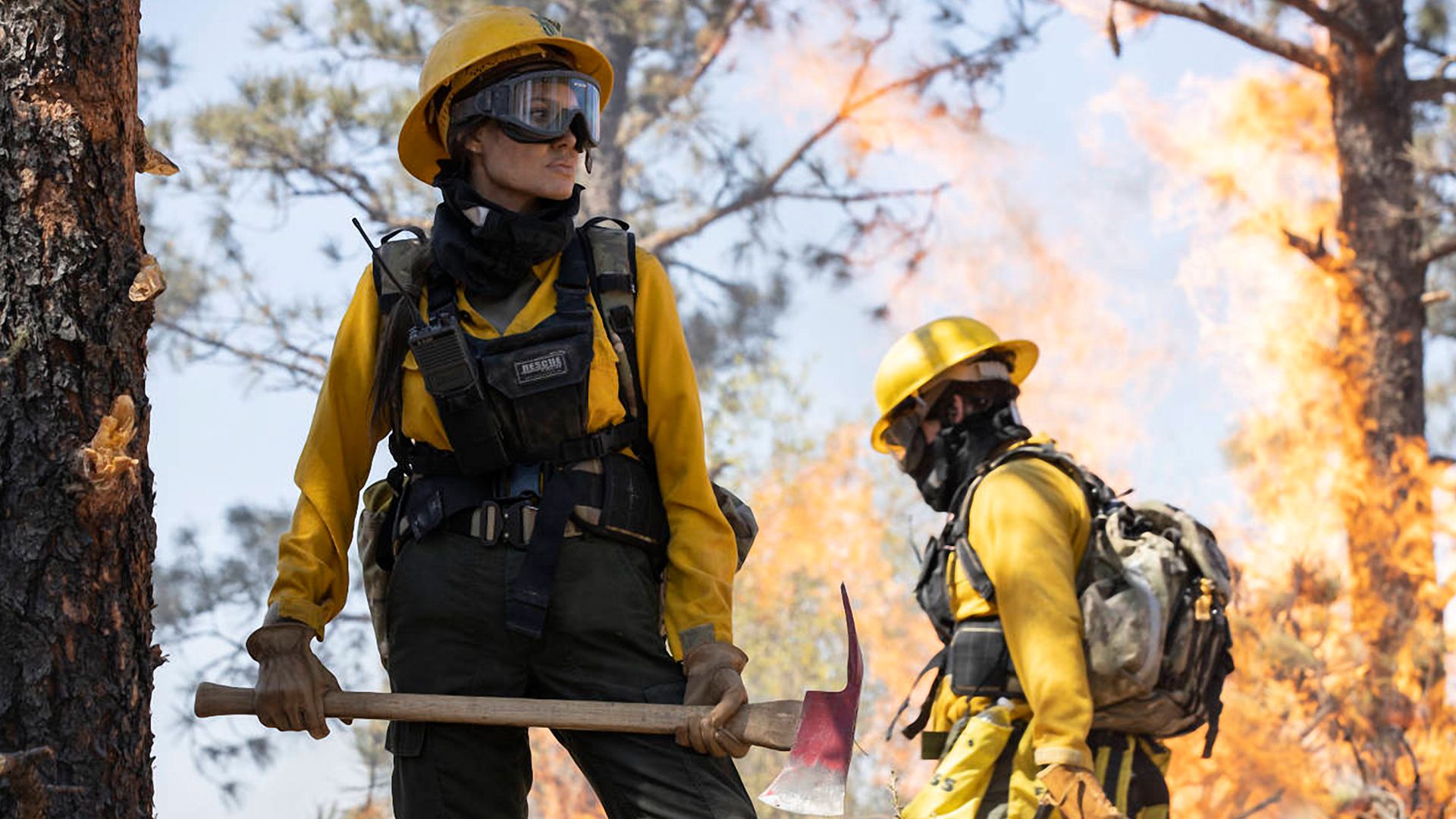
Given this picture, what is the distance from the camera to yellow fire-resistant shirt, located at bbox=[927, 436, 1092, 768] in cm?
441

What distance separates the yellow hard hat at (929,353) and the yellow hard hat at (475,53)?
1932 millimetres

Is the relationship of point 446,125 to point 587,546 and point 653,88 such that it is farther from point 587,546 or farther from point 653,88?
point 653,88

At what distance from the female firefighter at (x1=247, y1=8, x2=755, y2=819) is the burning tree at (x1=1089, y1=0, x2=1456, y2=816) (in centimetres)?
741

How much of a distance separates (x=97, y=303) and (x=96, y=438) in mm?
263

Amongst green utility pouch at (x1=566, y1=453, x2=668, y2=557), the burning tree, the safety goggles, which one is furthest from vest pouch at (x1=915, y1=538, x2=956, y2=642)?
the burning tree

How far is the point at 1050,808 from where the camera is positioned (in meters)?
4.47

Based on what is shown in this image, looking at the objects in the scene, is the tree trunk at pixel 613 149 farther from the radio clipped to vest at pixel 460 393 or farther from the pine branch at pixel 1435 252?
the radio clipped to vest at pixel 460 393

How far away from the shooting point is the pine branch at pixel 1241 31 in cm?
1076

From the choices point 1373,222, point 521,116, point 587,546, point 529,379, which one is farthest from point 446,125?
point 1373,222

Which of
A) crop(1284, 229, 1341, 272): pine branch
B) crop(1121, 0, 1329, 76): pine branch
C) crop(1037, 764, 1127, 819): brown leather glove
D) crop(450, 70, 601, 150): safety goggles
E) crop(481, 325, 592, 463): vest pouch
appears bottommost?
crop(1037, 764, 1127, 819): brown leather glove

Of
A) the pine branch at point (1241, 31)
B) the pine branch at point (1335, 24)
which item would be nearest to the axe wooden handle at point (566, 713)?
the pine branch at point (1241, 31)

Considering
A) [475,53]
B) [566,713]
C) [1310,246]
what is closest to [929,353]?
[475,53]

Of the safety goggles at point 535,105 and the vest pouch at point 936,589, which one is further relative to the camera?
the vest pouch at point 936,589

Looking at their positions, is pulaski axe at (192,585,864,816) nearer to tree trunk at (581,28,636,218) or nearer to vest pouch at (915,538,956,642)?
vest pouch at (915,538,956,642)
